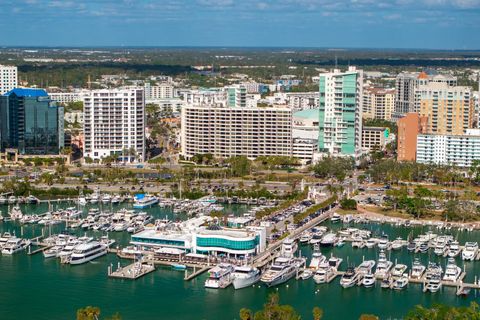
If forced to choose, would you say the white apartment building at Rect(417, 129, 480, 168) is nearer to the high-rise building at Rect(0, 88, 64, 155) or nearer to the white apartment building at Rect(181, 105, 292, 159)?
the white apartment building at Rect(181, 105, 292, 159)

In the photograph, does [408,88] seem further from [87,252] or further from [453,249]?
[87,252]

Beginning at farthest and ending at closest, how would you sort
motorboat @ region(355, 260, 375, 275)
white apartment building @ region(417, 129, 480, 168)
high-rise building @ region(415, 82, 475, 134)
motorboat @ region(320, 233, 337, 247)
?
high-rise building @ region(415, 82, 475, 134)
white apartment building @ region(417, 129, 480, 168)
motorboat @ region(320, 233, 337, 247)
motorboat @ region(355, 260, 375, 275)

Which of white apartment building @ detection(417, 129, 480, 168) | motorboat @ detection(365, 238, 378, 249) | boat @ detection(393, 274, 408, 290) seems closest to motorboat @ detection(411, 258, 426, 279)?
boat @ detection(393, 274, 408, 290)

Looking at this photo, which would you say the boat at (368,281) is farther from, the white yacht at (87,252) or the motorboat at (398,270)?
the white yacht at (87,252)

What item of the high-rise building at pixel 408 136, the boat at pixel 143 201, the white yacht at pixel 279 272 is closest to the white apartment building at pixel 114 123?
the boat at pixel 143 201

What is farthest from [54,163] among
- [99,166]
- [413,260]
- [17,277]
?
[413,260]

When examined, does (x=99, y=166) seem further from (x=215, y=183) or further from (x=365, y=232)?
(x=365, y=232)
